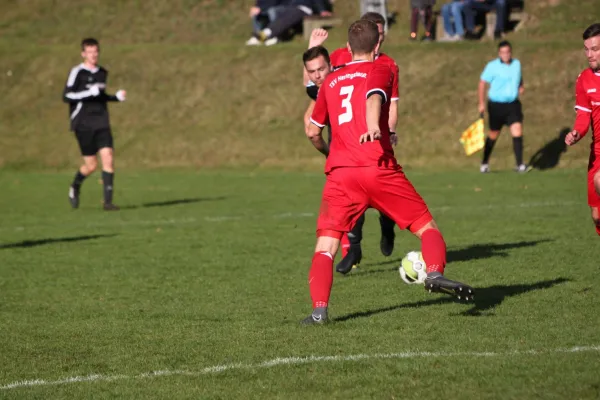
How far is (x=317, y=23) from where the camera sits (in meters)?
27.7

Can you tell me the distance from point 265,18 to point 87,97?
12292mm

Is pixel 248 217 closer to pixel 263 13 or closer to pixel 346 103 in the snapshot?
pixel 346 103

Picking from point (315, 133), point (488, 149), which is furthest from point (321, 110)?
point (488, 149)

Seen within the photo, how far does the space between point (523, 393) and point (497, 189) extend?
13090 mm

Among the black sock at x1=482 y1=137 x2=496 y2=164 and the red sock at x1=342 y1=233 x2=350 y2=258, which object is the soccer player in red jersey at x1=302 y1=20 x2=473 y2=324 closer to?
the red sock at x1=342 y1=233 x2=350 y2=258

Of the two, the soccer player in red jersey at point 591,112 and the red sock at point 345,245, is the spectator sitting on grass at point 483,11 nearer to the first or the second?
the red sock at point 345,245

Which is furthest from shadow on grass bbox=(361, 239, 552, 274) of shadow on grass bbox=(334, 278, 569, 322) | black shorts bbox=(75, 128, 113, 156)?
black shorts bbox=(75, 128, 113, 156)

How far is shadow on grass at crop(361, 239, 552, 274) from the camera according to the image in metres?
10.8

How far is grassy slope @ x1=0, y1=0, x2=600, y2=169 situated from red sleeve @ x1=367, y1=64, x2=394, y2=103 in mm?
15679

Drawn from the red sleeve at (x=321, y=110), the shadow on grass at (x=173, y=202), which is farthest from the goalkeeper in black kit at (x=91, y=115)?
the red sleeve at (x=321, y=110)

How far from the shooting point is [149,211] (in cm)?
1681

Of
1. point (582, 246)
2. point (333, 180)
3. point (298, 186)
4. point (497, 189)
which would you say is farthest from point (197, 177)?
point (333, 180)

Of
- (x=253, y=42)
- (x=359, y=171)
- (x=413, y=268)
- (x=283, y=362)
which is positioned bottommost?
(x=283, y=362)

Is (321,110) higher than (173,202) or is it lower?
higher
